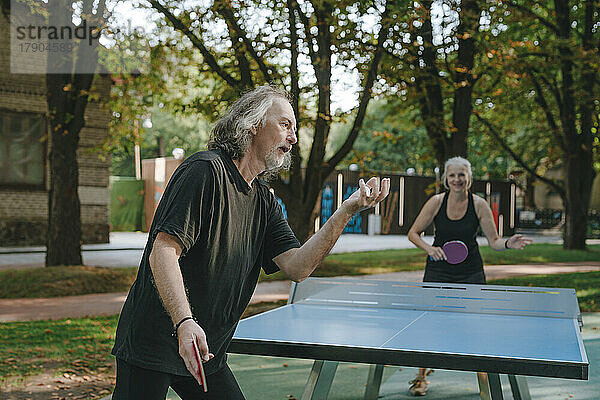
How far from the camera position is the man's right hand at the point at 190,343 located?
229 centimetres

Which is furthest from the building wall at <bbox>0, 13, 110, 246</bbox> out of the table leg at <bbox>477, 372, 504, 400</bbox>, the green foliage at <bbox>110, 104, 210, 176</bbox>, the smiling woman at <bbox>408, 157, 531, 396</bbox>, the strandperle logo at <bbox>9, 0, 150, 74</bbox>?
the green foliage at <bbox>110, 104, 210, 176</bbox>

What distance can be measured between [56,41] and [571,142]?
15.6 metres

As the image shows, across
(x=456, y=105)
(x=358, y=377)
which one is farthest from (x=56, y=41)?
(x=358, y=377)

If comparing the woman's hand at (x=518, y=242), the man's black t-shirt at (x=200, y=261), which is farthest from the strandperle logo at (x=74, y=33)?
the man's black t-shirt at (x=200, y=261)

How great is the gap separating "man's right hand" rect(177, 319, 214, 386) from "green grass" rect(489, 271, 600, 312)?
1065cm

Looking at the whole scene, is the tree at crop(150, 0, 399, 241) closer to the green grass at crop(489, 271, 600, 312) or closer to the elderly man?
the green grass at crop(489, 271, 600, 312)

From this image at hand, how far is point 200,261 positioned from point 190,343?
0.34 m

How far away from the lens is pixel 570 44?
1424 cm

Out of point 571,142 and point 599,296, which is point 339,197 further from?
point 599,296

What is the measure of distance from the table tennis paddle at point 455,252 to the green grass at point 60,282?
25.6 feet

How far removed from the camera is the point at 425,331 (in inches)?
146

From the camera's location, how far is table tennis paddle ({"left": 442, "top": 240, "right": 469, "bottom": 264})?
587cm

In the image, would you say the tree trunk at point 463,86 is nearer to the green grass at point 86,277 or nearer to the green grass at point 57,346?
the green grass at point 86,277

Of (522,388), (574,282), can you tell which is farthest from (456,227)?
(574,282)
